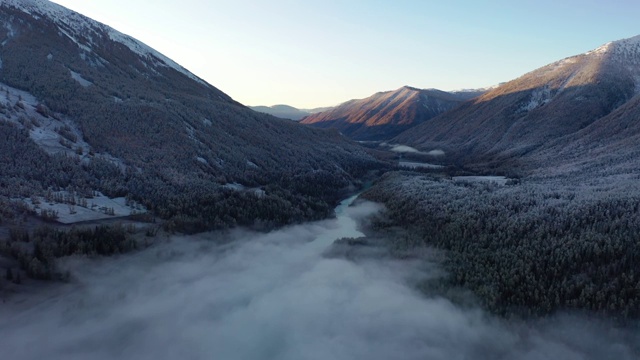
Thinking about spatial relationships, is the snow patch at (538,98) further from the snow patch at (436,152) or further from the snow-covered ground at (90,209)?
the snow-covered ground at (90,209)

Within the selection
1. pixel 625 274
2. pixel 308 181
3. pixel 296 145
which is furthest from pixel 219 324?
pixel 296 145

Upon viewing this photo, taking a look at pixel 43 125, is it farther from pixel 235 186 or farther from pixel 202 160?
pixel 235 186

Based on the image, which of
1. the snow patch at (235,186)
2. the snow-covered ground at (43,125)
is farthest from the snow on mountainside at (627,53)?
the snow-covered ground at (43,125)

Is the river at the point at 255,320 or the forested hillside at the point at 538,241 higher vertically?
the forested hillside at the point at 538,241

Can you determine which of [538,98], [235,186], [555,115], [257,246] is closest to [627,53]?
[538,98]

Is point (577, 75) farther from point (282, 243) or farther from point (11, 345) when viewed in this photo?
point (11, 345)

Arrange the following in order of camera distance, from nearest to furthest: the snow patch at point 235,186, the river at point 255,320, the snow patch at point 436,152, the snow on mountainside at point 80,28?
the river at point 255,320
the snow patch at point 235,186
the snow on mountainside at point 80,28
the snow patch at point 436,152

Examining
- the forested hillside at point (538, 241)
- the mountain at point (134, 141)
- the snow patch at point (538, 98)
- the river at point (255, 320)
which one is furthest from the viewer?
the snow patch at point (538, 98)

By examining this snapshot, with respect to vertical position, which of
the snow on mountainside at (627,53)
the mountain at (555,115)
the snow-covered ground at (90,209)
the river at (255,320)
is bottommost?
the river at (255,320)
